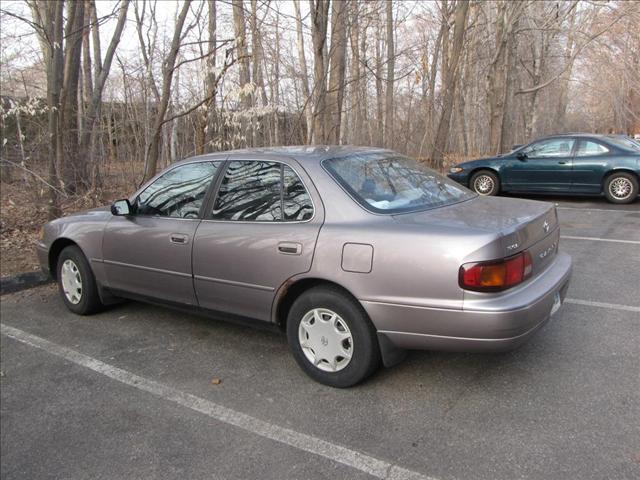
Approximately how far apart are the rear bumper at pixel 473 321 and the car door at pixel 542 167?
8.66m

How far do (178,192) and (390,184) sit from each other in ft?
5.83

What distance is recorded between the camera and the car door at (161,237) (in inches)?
159

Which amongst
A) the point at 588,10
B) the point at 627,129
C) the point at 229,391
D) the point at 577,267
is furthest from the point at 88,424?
the point at 627,129

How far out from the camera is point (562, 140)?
10.9 metres

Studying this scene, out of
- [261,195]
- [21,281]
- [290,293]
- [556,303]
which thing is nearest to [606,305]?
[556,303]

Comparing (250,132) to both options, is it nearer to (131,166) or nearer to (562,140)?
(131,166)

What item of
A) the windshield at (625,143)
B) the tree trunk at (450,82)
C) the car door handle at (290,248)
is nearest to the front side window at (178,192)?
the car door handle at (290,248)

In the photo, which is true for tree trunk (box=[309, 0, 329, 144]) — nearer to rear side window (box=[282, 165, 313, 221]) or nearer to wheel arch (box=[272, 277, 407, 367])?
rear side window (box=[282, 165, 313, 221])

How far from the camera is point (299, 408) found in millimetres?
3162

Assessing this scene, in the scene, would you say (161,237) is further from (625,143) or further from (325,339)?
(625,143)

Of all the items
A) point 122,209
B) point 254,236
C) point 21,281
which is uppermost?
point 122,209

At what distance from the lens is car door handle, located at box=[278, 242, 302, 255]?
11.0ft

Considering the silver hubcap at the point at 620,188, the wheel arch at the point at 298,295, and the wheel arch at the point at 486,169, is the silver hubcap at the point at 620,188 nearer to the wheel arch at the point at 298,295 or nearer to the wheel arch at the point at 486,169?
the wheel arch at the point at 486,169

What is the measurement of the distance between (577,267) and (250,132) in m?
7.88
